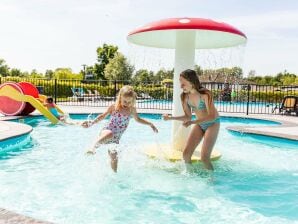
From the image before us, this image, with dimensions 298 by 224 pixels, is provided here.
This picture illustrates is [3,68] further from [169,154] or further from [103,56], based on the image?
[169,154]

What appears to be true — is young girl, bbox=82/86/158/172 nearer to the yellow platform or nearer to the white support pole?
the yellow platform

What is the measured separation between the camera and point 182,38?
6.44 metres

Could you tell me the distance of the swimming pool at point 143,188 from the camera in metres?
4.17

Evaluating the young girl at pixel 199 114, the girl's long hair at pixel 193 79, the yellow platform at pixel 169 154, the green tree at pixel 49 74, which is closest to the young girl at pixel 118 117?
the young girl at pixel 199 114

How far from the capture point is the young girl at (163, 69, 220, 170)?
519cm

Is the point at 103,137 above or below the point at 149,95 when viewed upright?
above

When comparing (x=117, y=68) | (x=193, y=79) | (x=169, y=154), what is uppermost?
(x=117, y=68)

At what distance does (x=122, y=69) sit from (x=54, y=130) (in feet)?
135

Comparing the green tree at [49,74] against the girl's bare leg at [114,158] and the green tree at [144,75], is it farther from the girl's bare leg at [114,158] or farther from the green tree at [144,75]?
the girl's bare leg at [114,158]

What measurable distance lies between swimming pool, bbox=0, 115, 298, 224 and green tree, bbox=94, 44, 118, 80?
59939 millimetres

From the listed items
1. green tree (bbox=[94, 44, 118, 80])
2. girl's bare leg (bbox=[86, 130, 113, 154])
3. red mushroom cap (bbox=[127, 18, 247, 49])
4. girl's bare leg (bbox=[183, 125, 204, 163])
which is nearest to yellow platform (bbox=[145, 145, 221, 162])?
girl's bare leg (bbox=[183, 125, 204, 163])

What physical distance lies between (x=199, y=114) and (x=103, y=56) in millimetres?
63911

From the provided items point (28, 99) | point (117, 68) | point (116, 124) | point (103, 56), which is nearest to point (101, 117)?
point (116, 124)

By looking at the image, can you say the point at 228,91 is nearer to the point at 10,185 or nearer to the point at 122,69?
the point at 10,185
